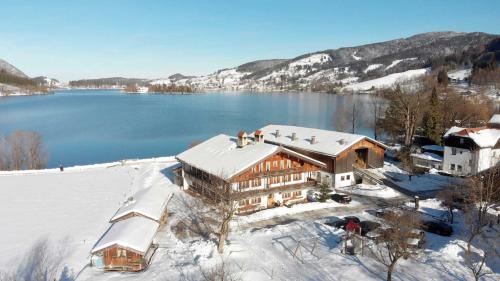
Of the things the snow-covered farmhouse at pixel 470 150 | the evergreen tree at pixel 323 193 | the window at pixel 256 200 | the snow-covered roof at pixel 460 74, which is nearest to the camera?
the window at pixel 256 200

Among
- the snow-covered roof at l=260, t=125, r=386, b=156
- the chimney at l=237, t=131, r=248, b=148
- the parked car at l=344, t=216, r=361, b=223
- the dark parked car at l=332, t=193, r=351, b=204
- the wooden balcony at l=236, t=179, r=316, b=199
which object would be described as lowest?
the dark parked car at l=332, t=193, r=351, b=204

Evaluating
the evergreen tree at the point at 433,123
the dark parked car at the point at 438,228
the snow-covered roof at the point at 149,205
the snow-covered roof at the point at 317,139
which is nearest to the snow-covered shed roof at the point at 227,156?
the snow-covered roof at the point at 317,139

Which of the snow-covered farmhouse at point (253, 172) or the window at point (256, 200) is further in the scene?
the window at point (256, 200)

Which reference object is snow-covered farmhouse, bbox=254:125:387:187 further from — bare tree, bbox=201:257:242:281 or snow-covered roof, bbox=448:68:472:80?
snow-covered roof, bbox=448:68:472:80

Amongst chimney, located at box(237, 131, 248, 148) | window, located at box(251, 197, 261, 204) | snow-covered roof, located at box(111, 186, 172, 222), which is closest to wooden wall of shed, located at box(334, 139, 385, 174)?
chimney, located at box(237, 131, 248, 148)

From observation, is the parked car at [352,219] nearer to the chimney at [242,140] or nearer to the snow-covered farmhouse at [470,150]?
the chimney at [242,140]
